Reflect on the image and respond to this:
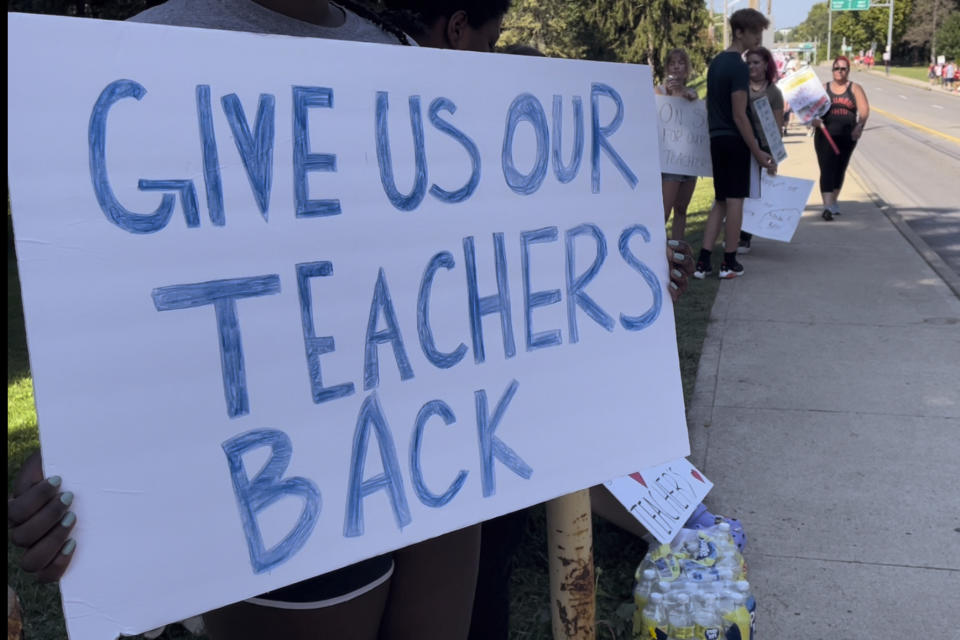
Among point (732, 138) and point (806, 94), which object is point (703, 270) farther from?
point (806, 94)

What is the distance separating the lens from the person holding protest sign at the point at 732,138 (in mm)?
6641

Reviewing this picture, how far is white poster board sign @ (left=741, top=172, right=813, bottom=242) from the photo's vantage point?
298 inches

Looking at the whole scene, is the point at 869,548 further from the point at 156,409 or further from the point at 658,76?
the point at 658,76

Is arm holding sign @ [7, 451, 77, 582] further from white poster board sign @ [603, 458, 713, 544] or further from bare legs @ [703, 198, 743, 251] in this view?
bare legs @ [703, 198, 743, 251]

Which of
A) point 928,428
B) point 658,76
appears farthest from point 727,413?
point 658,76

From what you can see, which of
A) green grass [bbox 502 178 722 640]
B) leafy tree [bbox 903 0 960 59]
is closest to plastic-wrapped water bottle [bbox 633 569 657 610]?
green grass [bbox 502 178 722 640]

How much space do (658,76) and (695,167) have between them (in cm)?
3223

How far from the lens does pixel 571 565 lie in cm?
218

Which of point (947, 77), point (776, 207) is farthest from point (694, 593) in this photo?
point (947, 77)

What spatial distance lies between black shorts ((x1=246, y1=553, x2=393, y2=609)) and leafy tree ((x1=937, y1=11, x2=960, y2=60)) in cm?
6240

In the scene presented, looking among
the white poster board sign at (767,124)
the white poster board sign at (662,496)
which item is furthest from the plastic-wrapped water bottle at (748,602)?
the white poster board sign at (767,124)

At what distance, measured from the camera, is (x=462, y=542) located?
169 cm

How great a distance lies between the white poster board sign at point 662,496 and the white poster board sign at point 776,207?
193 inches

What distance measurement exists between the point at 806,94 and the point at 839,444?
5992 mm
